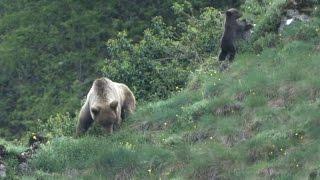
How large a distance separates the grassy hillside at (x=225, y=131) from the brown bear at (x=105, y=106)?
25cm

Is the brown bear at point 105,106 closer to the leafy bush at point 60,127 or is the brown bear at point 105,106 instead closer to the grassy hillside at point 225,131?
the grassy hillside at point 225,131

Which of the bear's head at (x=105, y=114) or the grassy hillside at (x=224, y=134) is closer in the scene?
the grassy hillside at (x=224, y=134)

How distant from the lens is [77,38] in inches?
1348

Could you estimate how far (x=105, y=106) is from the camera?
14258 mm

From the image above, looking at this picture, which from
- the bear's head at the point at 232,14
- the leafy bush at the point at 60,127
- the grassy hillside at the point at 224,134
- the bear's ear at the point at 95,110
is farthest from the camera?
the bear's head at the point at 232,14

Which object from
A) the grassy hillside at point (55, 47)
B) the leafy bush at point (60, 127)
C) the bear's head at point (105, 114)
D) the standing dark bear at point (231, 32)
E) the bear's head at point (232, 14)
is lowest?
the grassy hillside at point (55, 47)

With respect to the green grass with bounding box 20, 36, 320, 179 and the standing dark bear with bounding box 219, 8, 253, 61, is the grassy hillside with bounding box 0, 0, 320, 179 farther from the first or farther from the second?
the standing dark bear with bounding box 219, 8, 253, 61

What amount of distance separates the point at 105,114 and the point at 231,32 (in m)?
4.35

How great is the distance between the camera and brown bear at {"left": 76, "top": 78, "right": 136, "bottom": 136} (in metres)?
14.2

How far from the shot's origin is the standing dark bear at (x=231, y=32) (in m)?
17.0

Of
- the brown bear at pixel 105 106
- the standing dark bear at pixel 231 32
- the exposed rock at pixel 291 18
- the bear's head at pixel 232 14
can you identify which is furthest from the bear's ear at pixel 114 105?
the exposed rock at pixel 291 18

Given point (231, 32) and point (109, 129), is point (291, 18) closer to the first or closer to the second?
point (231, 32)

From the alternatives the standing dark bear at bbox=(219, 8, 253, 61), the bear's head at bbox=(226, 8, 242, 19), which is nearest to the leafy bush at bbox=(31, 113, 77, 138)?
the standing dark bear at bbox=(219, 8, 253, 61)

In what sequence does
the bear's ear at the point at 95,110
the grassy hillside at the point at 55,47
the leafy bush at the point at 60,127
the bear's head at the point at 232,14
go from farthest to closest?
1. the grassy hillside at the point at 55,47
2. the bear's head at the point at 232,14
3. the leafy bush at the point at 60,127
4. the bear's ear at the point at 95,110
